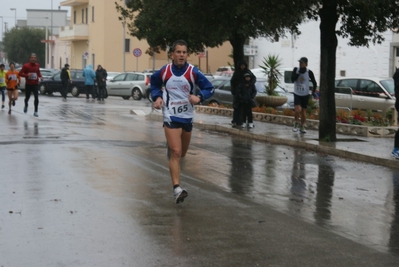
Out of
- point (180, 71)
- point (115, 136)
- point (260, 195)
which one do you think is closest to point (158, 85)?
point (180, 71)

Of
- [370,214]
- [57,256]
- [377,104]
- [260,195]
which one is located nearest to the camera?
[57,256]

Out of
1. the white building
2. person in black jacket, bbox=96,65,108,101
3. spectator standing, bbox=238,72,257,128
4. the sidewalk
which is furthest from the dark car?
spectator standing, bbox=238,72,257,128

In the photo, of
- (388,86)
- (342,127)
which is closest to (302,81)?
(342,127)

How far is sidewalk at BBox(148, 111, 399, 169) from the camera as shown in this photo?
1477 centimetres

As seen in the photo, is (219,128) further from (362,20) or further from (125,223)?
(125,223)

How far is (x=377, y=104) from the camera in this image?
981 inches

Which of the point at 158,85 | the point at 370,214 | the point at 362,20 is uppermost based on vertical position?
the point at 362,20

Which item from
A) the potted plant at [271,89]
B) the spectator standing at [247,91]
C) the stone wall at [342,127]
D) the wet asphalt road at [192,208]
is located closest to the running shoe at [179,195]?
the wet asphalt road at [192,208]

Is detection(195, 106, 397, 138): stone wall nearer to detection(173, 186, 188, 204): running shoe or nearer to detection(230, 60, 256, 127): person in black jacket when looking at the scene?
detection(230, 60, 256, 127): person in black jacket

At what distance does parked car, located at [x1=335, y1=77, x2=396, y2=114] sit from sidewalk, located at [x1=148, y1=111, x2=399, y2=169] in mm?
3089

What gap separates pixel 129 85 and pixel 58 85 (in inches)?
155

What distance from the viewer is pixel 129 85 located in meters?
44.1

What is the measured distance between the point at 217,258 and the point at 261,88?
22.1 metres

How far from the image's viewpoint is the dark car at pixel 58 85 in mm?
43562
